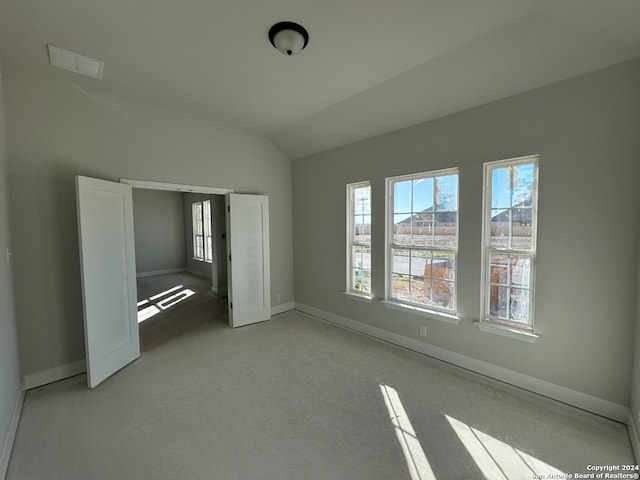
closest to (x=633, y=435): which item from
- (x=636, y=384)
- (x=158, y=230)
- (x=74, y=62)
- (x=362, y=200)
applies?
(x=636, y=384)

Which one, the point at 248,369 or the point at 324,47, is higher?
the point at 324,47

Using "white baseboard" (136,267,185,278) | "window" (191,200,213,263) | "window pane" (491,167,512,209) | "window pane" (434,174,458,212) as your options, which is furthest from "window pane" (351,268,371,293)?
"white baseboard" (136,267,185,278)

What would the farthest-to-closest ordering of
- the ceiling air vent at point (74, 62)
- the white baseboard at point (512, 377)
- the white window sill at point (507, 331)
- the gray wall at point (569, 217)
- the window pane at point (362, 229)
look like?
the window pane at point (362, 229)
the white window sill at point (507, 331)
the ceiling air vent at point (74, 62)
the white baseboard at point (512, 377)
the gray wall at point (569, 217)

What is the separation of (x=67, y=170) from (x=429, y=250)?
3.97 metres

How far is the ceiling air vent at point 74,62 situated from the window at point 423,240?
3.22 metres

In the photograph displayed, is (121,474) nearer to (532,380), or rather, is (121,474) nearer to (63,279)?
(63,279)

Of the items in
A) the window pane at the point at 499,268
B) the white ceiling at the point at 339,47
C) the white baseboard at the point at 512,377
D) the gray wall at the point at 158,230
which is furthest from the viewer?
the gray wall at the point at 158,230

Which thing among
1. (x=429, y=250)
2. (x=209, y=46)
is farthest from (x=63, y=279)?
(x=429, y=250)

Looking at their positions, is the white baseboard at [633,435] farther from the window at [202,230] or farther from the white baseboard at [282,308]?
the window at [202,230]

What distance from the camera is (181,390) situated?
253 centimetres

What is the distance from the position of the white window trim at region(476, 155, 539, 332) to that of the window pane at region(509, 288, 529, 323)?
35 millimetres

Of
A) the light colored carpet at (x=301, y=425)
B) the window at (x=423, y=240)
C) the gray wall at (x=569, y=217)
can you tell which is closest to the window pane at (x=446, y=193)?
the window at (x=423, y=240)

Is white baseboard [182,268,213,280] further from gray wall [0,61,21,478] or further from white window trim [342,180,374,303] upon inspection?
gray wall [0,61,21,478]

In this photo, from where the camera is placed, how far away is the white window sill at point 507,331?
2.45 meters
